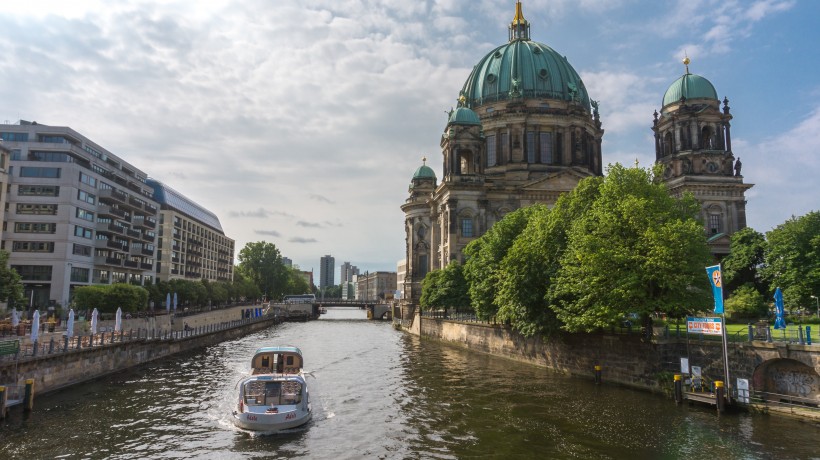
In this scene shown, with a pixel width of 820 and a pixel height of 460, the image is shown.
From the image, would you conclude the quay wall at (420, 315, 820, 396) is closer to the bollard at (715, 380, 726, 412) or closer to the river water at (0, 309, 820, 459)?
the river water at (0, 309, 820, 459)

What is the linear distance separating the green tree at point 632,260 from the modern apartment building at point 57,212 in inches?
2718

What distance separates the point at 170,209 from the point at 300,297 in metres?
62.3

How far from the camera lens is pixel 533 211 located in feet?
219

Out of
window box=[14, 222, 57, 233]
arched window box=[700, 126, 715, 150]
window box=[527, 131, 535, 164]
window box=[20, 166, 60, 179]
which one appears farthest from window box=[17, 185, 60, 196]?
arched window box=[700, 126, 715, 150]

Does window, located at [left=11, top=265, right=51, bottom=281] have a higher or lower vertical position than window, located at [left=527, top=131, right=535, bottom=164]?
lower

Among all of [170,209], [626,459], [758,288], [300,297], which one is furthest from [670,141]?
[300,297]

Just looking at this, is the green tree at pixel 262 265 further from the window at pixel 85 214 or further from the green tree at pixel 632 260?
the green tree at pixel 632 260

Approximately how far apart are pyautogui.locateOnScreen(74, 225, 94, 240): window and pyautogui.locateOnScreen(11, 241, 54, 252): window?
3998mm

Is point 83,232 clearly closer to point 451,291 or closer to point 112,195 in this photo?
point 112,195

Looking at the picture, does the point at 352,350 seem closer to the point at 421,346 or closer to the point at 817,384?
the point at 421,346

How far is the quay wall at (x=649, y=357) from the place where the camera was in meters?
36.2

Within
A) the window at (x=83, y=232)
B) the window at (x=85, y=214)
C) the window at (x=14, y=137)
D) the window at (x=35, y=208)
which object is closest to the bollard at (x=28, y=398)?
the window at (x=35, y=208)

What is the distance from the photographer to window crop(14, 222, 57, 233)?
82625mm

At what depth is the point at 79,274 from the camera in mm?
87188
